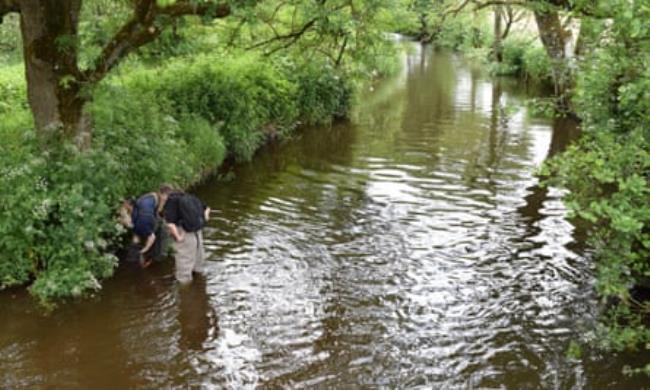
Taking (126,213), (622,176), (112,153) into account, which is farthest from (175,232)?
(622,176)

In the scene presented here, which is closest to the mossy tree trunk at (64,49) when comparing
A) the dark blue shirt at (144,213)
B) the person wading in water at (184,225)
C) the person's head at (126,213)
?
the person's head at (126,213)

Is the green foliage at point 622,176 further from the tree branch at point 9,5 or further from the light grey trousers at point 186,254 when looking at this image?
the tree branch at point 9,5

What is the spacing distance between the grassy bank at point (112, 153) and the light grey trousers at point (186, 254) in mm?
887

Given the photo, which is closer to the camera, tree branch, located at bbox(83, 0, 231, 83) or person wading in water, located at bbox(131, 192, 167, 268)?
tree branch, located at bbox(83, 0, 231, 83)

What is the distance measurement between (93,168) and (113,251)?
1.63 m

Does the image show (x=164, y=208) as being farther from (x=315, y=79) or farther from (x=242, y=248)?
(x=315, y=79)

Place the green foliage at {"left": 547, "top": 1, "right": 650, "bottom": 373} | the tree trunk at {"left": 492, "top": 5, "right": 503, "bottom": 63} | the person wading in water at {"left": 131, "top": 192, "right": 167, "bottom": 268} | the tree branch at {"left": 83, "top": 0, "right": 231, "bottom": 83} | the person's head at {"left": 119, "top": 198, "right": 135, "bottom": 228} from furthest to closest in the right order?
the tree trunk at {"left": 492, "top": 5, "right": 503, "bottom": 63}
the person's head at {"left": 119, "top": 198, "right": 135, "bottom": 228}
the person wading in water at {"left": 131, "top": 192, "right": 167, "bottom": 268}
the tree branch at {"left": 83, "top": 0, "right": 231, "bottom": 83}
the green foliage at {"left": 547, "top": 1, "right": 650, "bottom": 373}

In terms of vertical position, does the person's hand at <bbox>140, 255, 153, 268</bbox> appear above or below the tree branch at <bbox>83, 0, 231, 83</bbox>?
below

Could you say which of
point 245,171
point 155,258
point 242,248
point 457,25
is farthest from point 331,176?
point 457,25

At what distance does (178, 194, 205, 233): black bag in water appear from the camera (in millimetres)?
8609

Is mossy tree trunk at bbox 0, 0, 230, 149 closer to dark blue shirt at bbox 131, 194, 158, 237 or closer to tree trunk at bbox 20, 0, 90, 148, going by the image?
tree trunk at bbox 20, 0, 90, 148

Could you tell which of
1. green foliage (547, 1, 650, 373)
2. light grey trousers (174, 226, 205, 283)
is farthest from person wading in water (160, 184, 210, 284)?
green foliage (547, 1, 650, 373)

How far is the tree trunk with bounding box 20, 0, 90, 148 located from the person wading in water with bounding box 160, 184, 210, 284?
177 cm

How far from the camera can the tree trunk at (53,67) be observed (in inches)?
338
